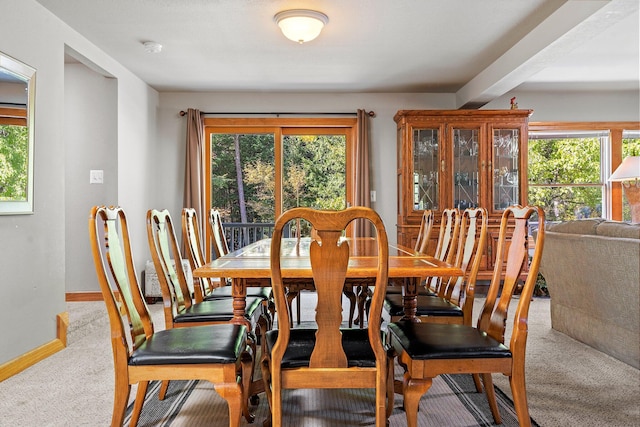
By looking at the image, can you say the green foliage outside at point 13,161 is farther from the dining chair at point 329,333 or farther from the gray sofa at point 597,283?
the gray sofa at point 597,283

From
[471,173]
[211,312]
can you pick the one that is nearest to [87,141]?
[211,312]

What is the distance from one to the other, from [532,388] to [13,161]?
3318 millimetres

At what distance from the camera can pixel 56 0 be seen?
328cm

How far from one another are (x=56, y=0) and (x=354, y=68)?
2702mm

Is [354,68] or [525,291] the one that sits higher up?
[354,68]

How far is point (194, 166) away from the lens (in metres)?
5.78

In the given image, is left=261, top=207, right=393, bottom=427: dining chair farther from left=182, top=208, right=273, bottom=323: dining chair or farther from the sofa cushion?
the sofa cushion

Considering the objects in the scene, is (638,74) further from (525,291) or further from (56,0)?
(56,0)

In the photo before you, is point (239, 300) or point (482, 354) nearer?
point (482, 354)

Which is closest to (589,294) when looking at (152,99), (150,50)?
(150,50)

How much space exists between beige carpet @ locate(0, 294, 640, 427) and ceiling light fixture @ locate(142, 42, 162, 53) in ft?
8.02

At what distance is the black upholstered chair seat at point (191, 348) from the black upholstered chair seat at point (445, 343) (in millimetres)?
657

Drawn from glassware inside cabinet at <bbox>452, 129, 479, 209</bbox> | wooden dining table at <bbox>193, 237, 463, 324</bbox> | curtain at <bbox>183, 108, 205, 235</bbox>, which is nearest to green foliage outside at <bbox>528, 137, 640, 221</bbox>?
glassware inside cabinet at <bbox>452, 129, 479, 209</bbox>

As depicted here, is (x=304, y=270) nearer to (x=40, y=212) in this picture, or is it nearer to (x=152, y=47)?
(x=40, y=212)
